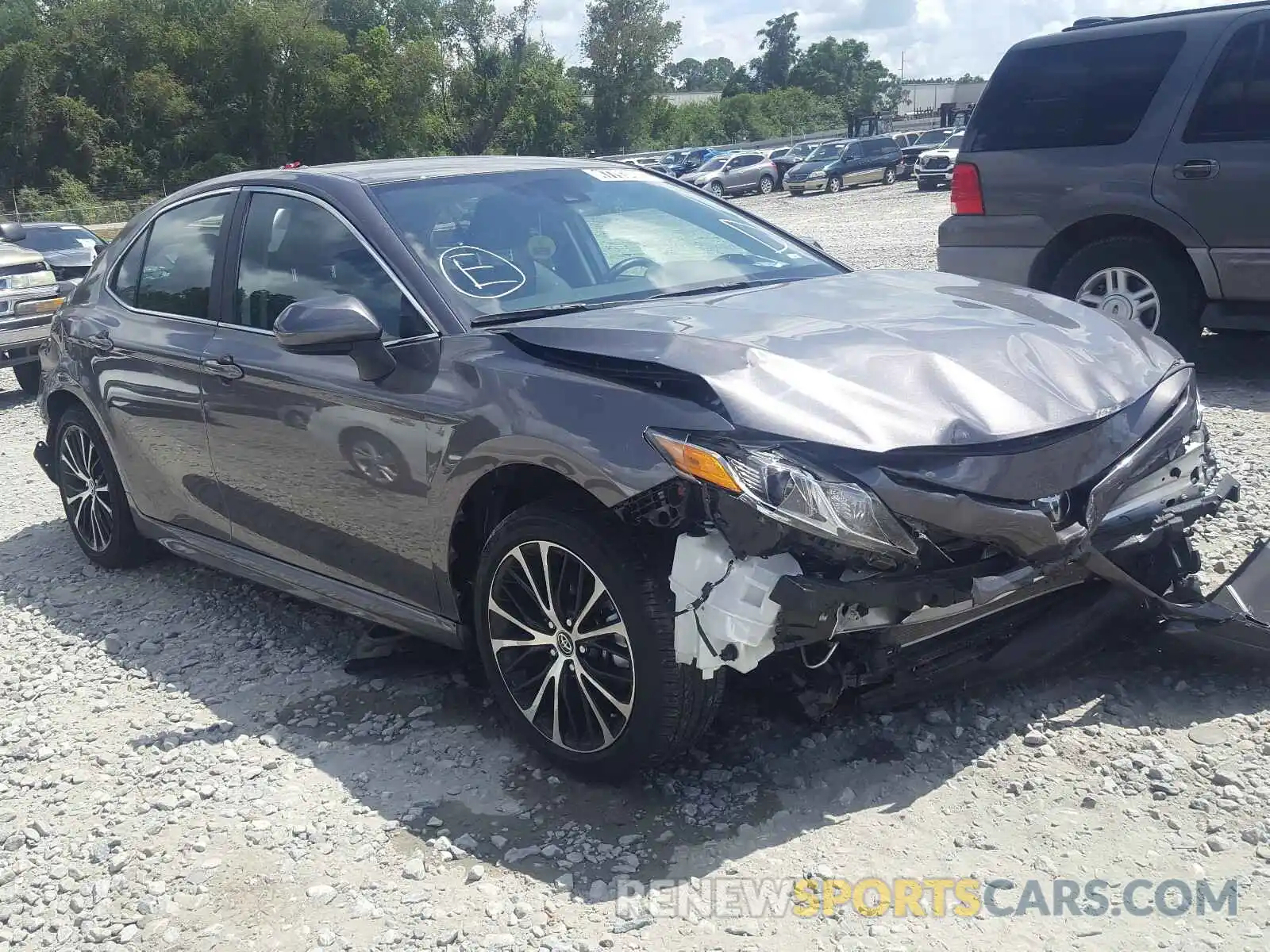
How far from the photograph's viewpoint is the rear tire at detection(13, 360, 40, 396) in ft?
37.9

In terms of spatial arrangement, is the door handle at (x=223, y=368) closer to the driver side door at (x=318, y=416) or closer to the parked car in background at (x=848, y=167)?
the driver side door at (x=318, y=416)

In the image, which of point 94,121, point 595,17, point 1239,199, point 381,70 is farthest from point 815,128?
point 1239,199

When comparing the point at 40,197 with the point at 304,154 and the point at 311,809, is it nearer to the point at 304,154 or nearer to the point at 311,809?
the point at 304,154

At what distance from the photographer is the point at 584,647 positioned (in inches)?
130

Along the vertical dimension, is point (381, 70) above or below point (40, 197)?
above

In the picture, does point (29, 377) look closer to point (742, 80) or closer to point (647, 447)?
point (647, 447)

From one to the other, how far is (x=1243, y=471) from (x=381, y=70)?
217 ft

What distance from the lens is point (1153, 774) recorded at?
10.5 ft

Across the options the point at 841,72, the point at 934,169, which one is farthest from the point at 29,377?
the point at 841,72

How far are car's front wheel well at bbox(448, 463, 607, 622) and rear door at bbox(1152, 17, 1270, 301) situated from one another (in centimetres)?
510

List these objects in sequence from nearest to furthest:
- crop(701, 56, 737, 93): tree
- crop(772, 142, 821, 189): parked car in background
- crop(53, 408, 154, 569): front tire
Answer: crop(53, 408, 154, 569): front tire → crop(772, 142, 821, 189): parked car in background → crop(701, 56, 737, 93): tree

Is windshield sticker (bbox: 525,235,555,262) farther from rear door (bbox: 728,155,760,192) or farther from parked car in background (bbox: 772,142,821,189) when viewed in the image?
parked car in background (bbox: 772,142,821,189)

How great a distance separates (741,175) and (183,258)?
1558 inches

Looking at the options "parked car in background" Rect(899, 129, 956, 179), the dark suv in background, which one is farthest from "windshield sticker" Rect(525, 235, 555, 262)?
"parked car in background" Rect(899, 129, 956, 179)
